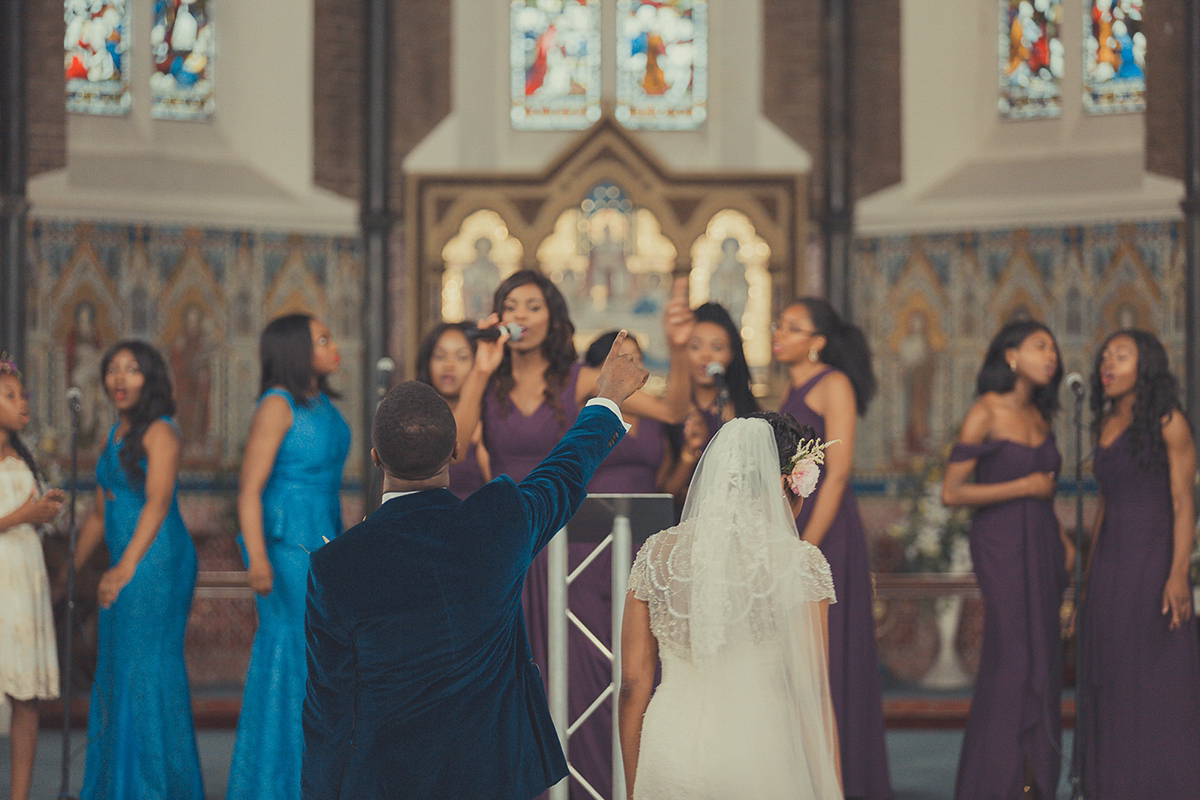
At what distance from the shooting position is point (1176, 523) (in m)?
5.29

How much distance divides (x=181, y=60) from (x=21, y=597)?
6.17m

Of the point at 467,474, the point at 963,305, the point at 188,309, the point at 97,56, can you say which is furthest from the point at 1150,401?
the point at 97,56

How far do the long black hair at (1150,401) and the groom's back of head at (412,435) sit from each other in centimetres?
347

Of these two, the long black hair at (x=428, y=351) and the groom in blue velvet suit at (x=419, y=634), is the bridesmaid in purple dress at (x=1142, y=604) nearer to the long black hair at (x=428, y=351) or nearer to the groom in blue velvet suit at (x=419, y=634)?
the long black hair at (x=428, y=351)

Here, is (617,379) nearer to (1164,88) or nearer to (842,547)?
(842,547)

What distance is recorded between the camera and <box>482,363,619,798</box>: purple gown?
187 inches

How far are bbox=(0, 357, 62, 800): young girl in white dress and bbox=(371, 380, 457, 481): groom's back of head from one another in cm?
274

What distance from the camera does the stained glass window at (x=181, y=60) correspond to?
404 inches

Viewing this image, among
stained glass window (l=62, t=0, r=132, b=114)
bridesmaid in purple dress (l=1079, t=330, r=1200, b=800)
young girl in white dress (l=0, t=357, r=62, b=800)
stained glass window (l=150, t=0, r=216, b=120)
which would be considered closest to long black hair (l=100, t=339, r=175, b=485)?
young girl in white dress (l=0, t=357, r=62, b=800)

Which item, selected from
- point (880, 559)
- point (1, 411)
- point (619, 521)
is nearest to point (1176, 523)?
point (619, 521)

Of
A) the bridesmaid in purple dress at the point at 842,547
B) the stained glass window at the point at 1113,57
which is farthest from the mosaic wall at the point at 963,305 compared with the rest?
the bridesmaid in purple dress at the point at 842,547

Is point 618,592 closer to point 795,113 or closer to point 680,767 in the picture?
point 680,767

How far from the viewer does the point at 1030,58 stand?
1038 cm

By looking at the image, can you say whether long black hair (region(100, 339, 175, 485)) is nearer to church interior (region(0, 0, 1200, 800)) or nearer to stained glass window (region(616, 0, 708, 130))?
church interior (region(0, 0, 1200, 800))
